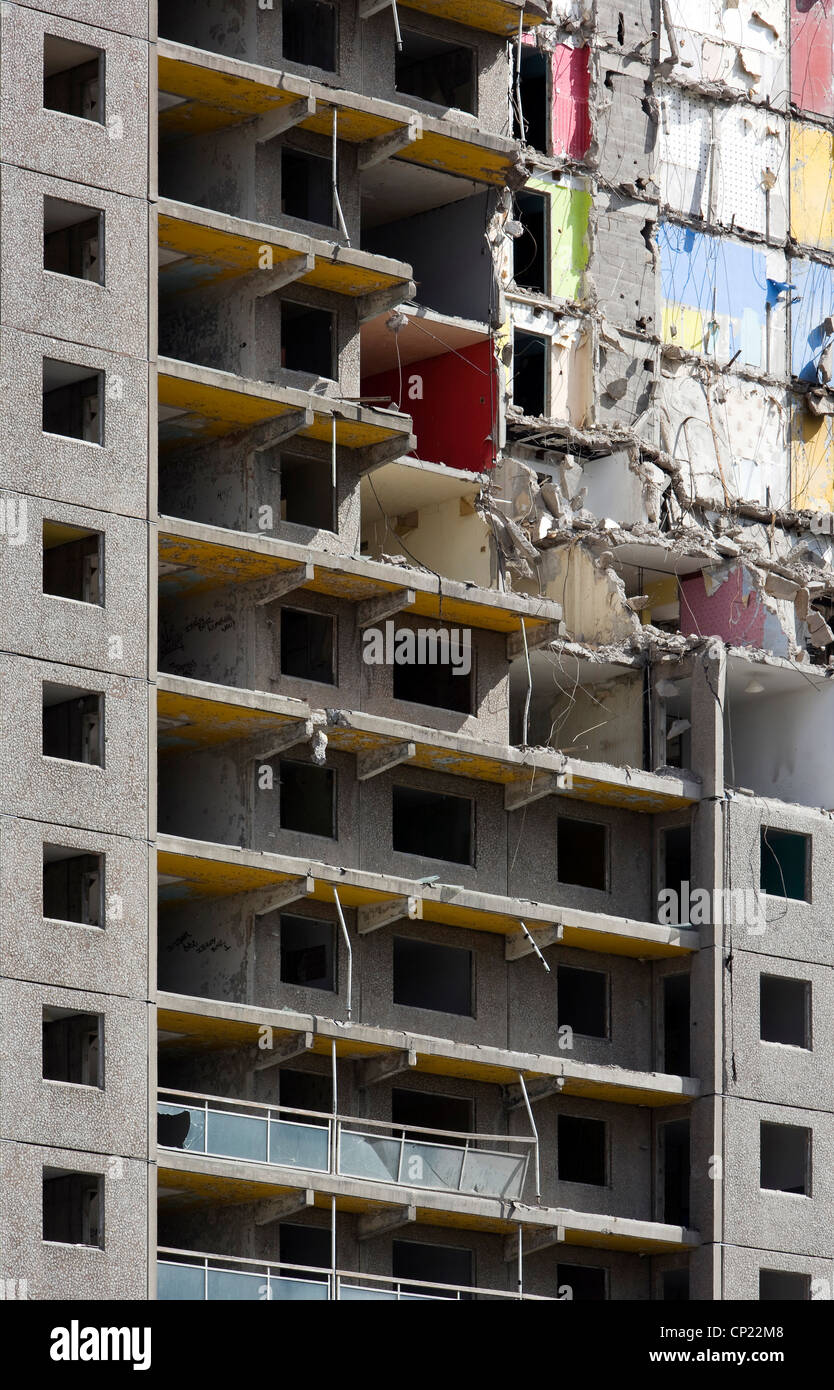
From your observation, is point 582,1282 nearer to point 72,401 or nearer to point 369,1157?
point 369,1157

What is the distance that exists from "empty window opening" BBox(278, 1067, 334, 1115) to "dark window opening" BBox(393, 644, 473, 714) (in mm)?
7483

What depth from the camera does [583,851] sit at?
247 ft

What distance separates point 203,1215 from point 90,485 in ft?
41.9

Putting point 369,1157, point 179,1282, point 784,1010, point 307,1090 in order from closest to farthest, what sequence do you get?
1. point 179,1282
2. point 369,1157
3. point 307,1090
4. point 784,1010

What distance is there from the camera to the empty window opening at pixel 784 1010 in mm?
74688

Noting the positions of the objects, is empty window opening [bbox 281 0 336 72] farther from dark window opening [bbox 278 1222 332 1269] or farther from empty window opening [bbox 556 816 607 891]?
dark window opening [bbox 278 1222 332 1269]

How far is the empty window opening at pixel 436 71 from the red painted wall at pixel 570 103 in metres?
3.81

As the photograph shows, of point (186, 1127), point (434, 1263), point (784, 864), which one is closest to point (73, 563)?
point (186, 1127)

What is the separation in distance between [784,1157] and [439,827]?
893 centimetres

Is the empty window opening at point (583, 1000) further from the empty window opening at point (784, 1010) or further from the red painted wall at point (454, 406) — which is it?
the red painted wall at point (454, 406)

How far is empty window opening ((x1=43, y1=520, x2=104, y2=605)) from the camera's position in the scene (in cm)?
6656

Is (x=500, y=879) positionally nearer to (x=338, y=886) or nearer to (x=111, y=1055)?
(x=338, y=886)

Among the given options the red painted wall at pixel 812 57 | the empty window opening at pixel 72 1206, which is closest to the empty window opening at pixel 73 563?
the empty window opening at pixel 72 1206

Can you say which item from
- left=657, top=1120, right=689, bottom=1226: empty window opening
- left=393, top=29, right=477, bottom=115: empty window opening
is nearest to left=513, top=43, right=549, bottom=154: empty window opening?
left=393, top=29, right=477, bottom=115: empty window opening
